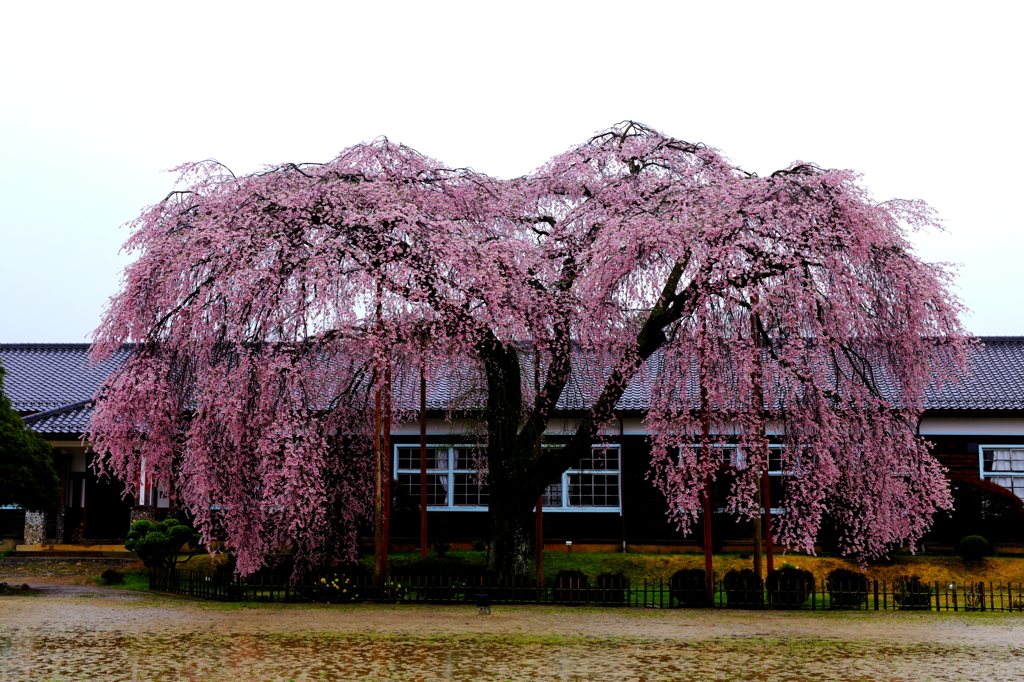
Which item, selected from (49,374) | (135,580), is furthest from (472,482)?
(49,374)

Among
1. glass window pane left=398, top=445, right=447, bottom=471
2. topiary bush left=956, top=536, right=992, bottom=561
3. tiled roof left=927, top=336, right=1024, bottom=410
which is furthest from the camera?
glass window pane left=398, top=445, right=447, bottom=471

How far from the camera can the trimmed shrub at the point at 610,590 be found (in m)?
18.7

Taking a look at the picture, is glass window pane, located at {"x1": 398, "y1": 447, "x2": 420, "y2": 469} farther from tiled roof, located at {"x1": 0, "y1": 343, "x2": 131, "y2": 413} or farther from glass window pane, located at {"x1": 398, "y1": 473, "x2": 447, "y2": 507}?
tiled roof, located at {"x1": 0, "y1": 343, "x2": 131, "y2": 413}

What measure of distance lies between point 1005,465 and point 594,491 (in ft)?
35.6

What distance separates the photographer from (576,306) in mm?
18328

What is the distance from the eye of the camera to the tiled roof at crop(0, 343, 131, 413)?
107ft

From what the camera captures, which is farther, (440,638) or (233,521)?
(233,521)

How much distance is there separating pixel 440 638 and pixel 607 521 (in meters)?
13.8

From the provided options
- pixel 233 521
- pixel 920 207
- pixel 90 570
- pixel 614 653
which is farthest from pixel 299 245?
pixel 90 570

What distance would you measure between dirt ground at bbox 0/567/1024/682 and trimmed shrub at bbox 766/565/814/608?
97cm

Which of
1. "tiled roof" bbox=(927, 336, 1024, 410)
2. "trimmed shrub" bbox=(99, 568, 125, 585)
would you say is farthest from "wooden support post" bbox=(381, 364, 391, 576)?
"tiled roof" bbox=(927, 336, 1024, 410)

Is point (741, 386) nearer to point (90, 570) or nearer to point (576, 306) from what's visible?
point (576, 306)

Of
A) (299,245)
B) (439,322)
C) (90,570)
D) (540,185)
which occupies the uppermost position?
(540,185)

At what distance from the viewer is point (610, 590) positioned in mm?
18688
